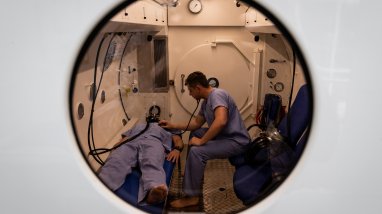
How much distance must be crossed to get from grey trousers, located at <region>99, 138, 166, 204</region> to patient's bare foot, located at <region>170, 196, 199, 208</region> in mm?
303

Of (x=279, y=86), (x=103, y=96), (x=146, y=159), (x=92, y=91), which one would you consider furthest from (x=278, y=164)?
(x=279, y=86)

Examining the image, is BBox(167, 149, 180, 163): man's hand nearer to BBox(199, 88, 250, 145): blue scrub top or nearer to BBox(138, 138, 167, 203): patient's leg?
BBox(138, 138, 167, 203): patient's leg

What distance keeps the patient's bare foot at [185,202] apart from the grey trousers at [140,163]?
0.99 ft

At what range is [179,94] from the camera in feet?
10.1

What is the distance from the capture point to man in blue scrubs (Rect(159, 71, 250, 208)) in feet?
7.14

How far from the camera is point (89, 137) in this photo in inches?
65.6

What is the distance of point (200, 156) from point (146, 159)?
1.57ft

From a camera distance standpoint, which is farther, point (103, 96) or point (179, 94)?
point (179, 94)

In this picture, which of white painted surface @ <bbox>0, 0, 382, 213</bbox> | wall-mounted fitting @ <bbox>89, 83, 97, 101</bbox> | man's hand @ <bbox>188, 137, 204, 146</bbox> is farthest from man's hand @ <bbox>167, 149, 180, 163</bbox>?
white painted surface @ <bbox>0, 0, 382, 213</bbox>

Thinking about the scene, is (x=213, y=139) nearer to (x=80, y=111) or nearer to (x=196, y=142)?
(x=196, y=142)

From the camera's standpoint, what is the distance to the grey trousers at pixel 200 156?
2.19 m
